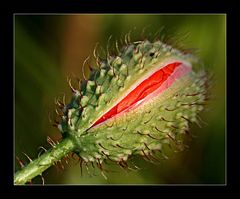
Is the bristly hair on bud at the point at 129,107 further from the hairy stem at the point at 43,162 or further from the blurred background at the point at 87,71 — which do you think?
the blurred background at the point at 87,71

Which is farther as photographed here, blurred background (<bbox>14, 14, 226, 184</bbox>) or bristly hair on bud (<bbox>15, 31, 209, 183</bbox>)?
blurred background (<bbox>14, 14, 226, 184</bbox>)

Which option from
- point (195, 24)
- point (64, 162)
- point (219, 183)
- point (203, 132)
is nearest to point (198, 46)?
point (195, 24)

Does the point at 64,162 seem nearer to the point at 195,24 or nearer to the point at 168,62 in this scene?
the point at 168,62

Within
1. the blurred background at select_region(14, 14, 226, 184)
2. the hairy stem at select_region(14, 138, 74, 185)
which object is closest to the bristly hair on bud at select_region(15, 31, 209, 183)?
the hairy stem at select_region(14, 138, 74, 185)

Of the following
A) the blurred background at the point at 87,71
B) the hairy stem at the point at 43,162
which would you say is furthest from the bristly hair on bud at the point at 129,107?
the blurred background at the point at 87,71

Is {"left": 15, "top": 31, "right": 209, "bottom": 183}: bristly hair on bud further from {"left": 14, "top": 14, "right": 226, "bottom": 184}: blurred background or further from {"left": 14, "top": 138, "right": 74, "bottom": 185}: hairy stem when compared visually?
{"left": 14, "top": 14, "right": 226, "bottom": 184}: blurred background

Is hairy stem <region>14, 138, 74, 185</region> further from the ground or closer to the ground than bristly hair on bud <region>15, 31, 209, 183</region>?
closer to the ground
